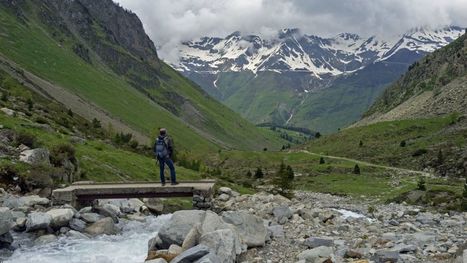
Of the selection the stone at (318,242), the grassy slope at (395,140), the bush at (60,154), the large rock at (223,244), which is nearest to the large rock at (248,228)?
the large rock at (223,244)

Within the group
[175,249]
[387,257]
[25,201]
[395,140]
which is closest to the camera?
[387,257]

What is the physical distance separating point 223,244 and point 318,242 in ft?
20.0

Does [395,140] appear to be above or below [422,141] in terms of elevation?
above

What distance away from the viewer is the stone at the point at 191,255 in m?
21.7

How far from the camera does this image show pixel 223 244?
23797mm

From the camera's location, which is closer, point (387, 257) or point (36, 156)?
point (387, 257)

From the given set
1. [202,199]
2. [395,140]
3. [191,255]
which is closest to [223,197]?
[202,199]

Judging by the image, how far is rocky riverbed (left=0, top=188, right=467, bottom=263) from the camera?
77.9ft

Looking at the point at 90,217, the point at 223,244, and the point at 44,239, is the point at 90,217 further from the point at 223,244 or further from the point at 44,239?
the point at 223,244

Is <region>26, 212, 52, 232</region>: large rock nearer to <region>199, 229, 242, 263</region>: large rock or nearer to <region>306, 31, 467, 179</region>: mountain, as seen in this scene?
<region>199, 229, 242, 263</region>: large rock

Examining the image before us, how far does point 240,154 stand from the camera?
175125mm

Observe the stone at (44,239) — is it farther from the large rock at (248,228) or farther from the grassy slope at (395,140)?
the grassy slope at (395,140)

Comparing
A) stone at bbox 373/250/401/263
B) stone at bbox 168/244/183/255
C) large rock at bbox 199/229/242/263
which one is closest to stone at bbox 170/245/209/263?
large rock at bbox 199/229/242/263

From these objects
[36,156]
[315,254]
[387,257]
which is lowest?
[315,254]
